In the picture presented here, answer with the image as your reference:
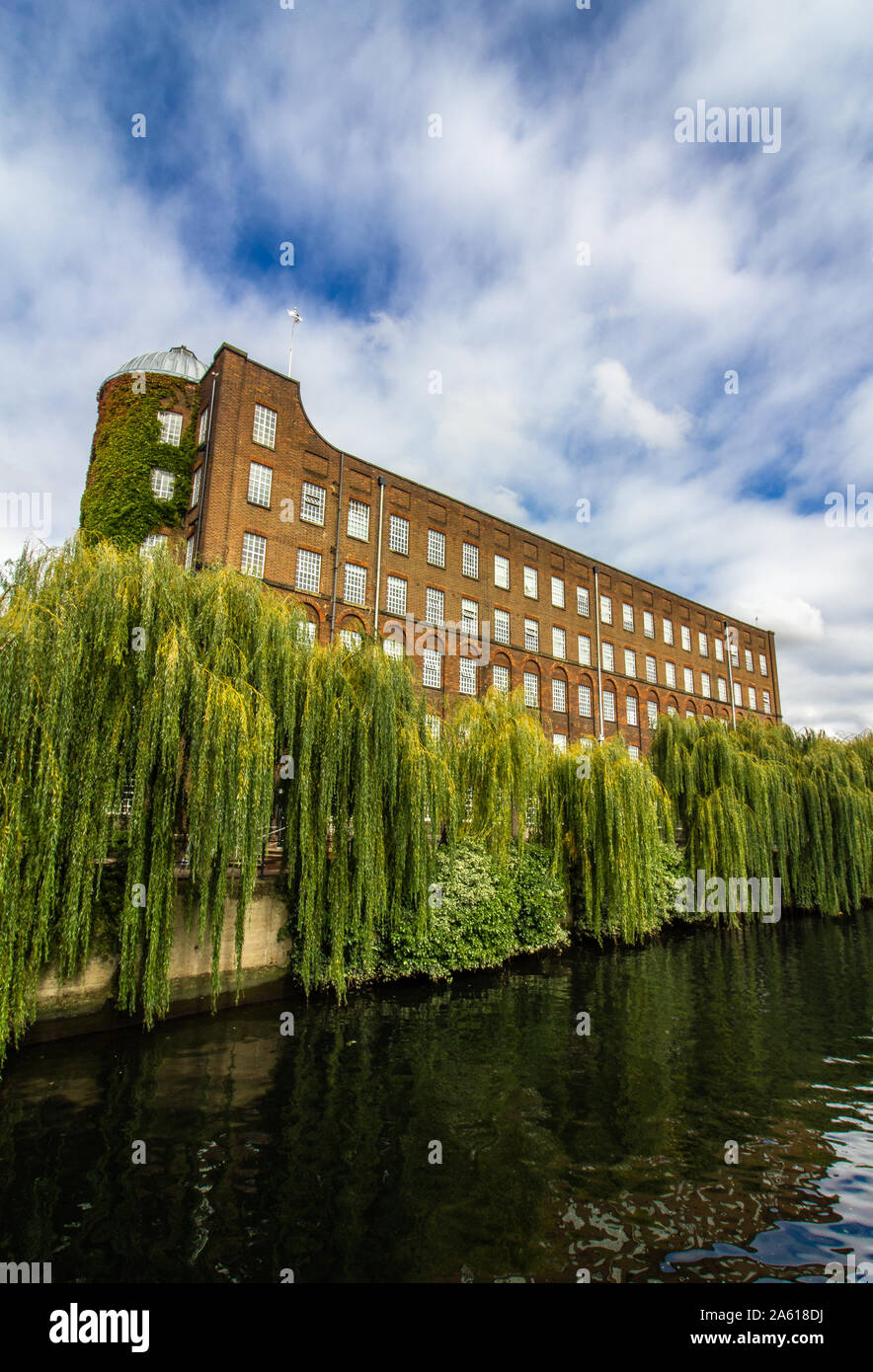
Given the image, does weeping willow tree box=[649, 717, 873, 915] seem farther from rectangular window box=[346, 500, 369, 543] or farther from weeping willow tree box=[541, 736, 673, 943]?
rectangular window box=[346, 500, 369, 543]

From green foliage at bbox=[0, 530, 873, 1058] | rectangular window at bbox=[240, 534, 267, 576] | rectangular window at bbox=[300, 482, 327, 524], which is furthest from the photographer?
rectangular window at bbox=[300, 482, 327, 524]

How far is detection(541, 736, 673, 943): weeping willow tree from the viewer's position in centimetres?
1806

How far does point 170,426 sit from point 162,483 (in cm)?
269

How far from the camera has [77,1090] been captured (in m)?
9.19

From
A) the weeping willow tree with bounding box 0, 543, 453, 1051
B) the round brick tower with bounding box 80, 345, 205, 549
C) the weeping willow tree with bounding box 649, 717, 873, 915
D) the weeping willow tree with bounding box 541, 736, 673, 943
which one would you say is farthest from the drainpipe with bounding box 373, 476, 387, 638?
the weeping willow tree with bounding box 0, 543, 453, 1051

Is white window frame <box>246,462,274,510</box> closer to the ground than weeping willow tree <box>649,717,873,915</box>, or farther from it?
farther from it

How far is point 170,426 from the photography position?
90.4ft

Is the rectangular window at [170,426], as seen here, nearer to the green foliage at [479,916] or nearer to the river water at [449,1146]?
the green foliage at [479,916]

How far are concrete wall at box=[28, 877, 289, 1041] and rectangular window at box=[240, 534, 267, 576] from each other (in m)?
14.7

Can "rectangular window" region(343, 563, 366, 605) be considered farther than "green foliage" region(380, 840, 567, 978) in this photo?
Yes

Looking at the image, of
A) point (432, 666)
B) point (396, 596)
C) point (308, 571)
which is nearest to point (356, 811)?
point (308, 571)

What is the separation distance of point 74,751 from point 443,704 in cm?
1110
